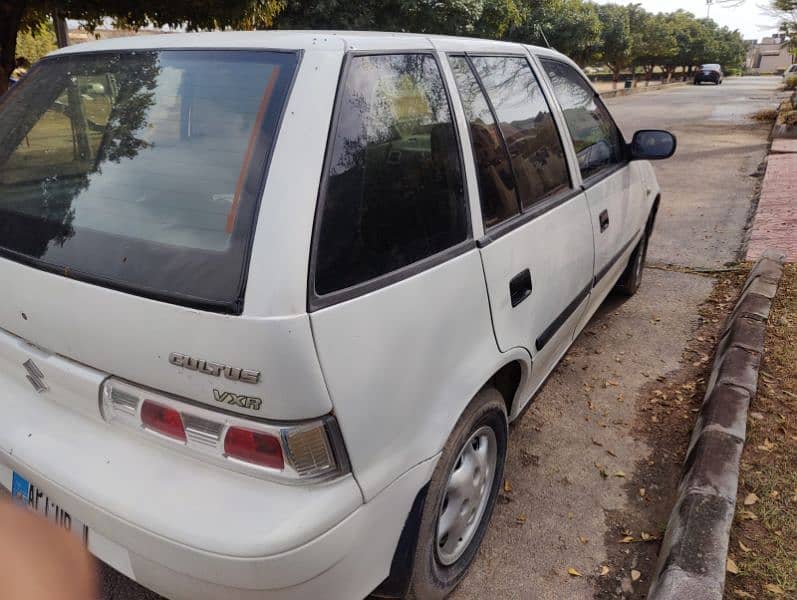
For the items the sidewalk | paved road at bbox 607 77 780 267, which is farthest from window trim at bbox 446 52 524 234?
the sidewalk

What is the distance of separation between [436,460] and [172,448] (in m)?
0.74

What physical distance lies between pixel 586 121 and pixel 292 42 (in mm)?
2183

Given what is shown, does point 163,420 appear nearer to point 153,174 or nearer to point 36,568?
point 153,174

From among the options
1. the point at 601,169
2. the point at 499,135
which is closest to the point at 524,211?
the point at 499,135

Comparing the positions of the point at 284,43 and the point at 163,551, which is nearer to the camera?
the point at 163,551

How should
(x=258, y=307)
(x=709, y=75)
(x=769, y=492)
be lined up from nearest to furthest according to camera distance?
(x=258, y=307)
(x=769, y=492)
(x=709, y=75)

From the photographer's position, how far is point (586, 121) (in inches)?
133

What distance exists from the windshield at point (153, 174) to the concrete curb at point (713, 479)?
1730mm

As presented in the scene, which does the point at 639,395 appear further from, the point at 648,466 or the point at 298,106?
the point at 298,106

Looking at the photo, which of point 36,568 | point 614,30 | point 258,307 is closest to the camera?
point 258,307

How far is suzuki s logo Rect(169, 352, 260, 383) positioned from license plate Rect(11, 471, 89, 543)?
0.56 m

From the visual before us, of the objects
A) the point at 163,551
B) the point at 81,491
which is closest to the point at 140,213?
the point at 81,491

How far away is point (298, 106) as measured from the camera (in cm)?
151

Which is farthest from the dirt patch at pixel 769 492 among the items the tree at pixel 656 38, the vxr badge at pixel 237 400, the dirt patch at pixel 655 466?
the tree at pixel 656 38
